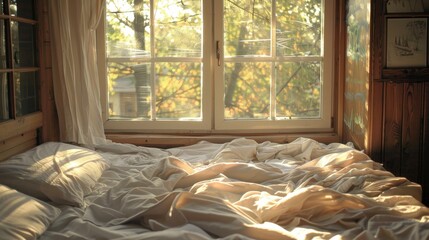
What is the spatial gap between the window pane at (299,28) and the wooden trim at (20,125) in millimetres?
1686

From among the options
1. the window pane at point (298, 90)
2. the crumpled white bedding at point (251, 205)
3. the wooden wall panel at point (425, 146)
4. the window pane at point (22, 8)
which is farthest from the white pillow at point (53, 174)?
the wooden wall panel at point (425, 146)

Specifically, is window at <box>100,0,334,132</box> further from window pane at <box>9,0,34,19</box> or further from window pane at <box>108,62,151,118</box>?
window pane at <box>9,0,34,19</box>

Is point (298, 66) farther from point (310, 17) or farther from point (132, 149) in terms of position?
point (132, 149)

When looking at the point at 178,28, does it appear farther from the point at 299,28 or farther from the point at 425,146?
the point at 425,146

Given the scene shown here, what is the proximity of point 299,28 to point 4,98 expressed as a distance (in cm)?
205

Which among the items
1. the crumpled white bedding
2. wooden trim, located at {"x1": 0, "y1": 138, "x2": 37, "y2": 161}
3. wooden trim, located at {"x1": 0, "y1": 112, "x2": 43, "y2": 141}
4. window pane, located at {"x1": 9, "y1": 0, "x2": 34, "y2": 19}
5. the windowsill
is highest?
window pane, located at {"x1": 9, "y1": 0, "x2": 34, "y2": 19}

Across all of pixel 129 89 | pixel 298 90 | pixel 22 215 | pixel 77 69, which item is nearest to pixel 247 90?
pixel 298 90

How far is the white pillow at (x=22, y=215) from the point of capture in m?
1.80

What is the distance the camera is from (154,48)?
3822mm

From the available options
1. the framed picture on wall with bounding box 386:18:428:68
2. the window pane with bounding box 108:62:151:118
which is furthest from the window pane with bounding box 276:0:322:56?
the window pane with bounding box 108:62:151:118

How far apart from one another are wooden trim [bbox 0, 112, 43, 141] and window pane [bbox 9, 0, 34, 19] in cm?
56

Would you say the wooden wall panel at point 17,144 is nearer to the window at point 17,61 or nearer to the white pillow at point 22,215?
the window at point 17,61

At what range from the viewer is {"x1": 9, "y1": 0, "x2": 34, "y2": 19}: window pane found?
2.94m

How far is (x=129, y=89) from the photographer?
3887mm
